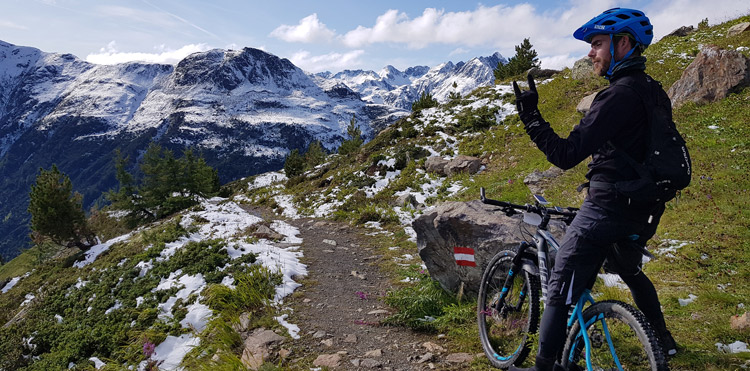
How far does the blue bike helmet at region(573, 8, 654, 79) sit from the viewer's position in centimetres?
305

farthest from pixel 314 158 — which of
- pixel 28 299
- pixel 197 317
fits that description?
pixel 197 317

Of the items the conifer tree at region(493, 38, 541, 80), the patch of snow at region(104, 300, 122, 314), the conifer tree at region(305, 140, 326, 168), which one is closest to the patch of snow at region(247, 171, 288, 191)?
the conifer tree at region(305, 140, 326, 168)

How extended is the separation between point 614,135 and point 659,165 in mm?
382

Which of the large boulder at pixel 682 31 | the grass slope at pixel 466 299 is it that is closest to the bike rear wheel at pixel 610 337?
the grass slope at pixel 466 299

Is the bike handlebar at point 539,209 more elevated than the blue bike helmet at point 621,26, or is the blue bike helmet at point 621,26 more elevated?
the blue bike helmet at point 621,26

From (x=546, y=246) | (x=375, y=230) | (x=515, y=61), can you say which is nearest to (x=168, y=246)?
(x=375, y=230)

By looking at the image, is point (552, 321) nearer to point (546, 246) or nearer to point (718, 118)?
point (546, 246)

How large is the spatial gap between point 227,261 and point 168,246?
5.01 m

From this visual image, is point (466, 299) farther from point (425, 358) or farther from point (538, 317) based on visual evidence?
point (538, 317)

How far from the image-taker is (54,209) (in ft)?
105

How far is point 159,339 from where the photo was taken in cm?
780

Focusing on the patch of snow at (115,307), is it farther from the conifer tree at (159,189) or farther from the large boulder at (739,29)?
the conifer tree at (159,189)

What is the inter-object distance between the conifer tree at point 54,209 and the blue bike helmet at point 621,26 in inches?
1665

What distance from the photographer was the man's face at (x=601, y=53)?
3164mm
